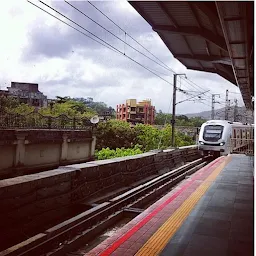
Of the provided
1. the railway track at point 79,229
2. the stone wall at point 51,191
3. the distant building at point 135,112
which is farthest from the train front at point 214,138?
the distant building at point 135,112

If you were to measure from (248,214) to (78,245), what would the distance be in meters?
3.52

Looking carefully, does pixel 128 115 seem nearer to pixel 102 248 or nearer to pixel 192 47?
pixel 192 47

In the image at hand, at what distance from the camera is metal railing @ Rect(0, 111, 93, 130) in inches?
678

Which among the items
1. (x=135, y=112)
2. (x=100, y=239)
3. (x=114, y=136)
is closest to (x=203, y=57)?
(x=100, y=239)

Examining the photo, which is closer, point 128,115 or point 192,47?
Answer: point 192,47

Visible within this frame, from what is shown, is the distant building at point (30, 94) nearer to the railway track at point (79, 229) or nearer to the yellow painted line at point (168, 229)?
the railway track at point (79, 229)

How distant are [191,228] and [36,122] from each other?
1745cm

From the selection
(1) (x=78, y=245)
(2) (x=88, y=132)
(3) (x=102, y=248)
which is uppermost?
(2) (x=88, y=132)

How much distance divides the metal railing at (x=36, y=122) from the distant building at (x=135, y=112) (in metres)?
38.6

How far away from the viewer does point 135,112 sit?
224ft

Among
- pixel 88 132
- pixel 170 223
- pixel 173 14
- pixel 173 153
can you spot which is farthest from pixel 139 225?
pixel 88 132

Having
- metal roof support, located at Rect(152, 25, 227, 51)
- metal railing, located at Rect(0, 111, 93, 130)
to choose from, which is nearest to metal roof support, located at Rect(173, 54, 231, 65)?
metal roof support, located at Rect(152, 25, 227, 51)

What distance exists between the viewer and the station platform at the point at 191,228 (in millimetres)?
4340

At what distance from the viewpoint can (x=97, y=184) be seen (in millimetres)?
9188
